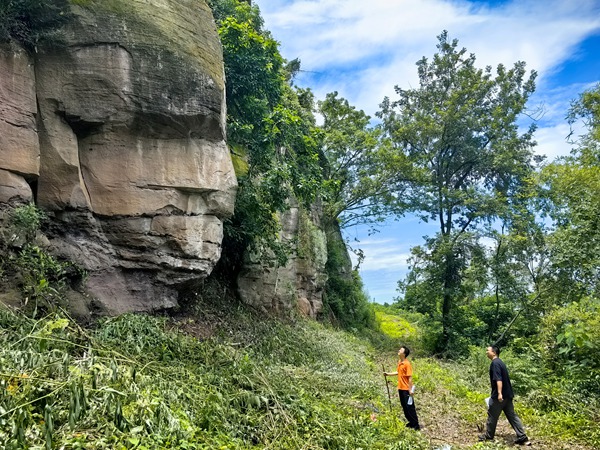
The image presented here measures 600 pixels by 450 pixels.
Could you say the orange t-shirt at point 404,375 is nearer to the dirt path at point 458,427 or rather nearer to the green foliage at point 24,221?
the dirt path at point 458,427

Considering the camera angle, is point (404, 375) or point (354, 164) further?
point (354, 164)

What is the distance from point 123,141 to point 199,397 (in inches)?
182

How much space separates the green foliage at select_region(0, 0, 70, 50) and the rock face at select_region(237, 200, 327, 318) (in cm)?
625

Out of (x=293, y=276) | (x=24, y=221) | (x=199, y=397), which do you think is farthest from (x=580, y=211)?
(x=24, y=221)

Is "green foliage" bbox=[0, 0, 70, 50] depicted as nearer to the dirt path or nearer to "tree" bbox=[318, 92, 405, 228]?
the dirt path

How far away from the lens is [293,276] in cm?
A: 1395

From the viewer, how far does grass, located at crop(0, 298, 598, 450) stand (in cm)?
328

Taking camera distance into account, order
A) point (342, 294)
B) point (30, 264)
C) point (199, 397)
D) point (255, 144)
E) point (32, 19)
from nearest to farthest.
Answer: point (199, 397) < point (30, 264) < point (32, 19) < point (255, 144) < point (342, 294)

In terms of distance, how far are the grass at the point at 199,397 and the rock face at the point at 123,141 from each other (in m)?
1.15

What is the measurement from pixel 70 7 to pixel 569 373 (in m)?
11.8

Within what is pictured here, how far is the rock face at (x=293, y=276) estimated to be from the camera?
427 inches

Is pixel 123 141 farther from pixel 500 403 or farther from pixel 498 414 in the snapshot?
pixel 498 414

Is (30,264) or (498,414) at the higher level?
(30,264)

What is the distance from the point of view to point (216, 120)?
26.2 ft
